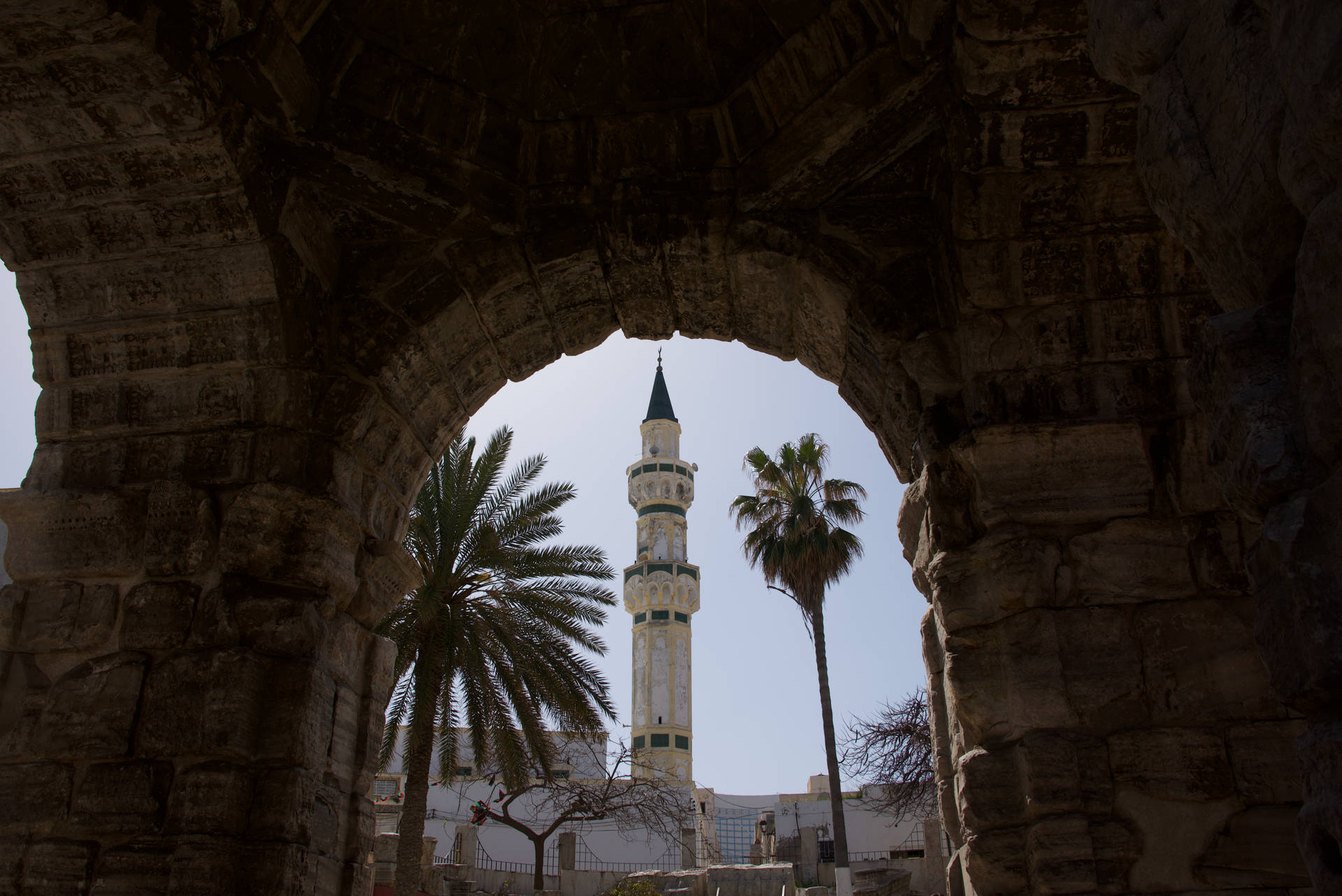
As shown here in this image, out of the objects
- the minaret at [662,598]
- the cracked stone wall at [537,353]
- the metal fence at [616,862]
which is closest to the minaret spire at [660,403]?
the minaret at [662,598]

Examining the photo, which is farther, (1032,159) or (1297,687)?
(1032,159)

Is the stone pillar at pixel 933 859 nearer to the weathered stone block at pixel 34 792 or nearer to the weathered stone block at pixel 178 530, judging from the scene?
the weathered stone block at pixel 178 530

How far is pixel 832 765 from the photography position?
1678 cm

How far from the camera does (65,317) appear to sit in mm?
4324

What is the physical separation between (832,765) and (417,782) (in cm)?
770

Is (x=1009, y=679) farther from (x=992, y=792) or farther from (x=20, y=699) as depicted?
(x=20, y=699)

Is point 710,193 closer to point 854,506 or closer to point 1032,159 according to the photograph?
point 1032,159

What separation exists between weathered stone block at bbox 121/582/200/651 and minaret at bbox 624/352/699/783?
3601 cm

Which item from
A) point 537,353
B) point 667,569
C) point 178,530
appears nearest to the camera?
point 178,530

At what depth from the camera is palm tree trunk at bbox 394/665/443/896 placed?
36.7 ft

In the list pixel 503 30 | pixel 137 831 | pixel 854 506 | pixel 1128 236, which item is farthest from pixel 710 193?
pixel 854 506

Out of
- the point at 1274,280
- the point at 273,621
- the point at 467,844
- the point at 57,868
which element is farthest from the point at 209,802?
the point at 467,844

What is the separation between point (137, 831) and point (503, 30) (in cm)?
372

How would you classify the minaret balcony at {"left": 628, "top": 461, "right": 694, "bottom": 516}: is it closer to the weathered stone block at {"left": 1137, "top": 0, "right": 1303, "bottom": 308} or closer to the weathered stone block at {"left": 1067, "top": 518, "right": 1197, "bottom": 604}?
the weathered stone block at {"left": 1067, "top": 518, "right": 1197, "bottom": 604}
